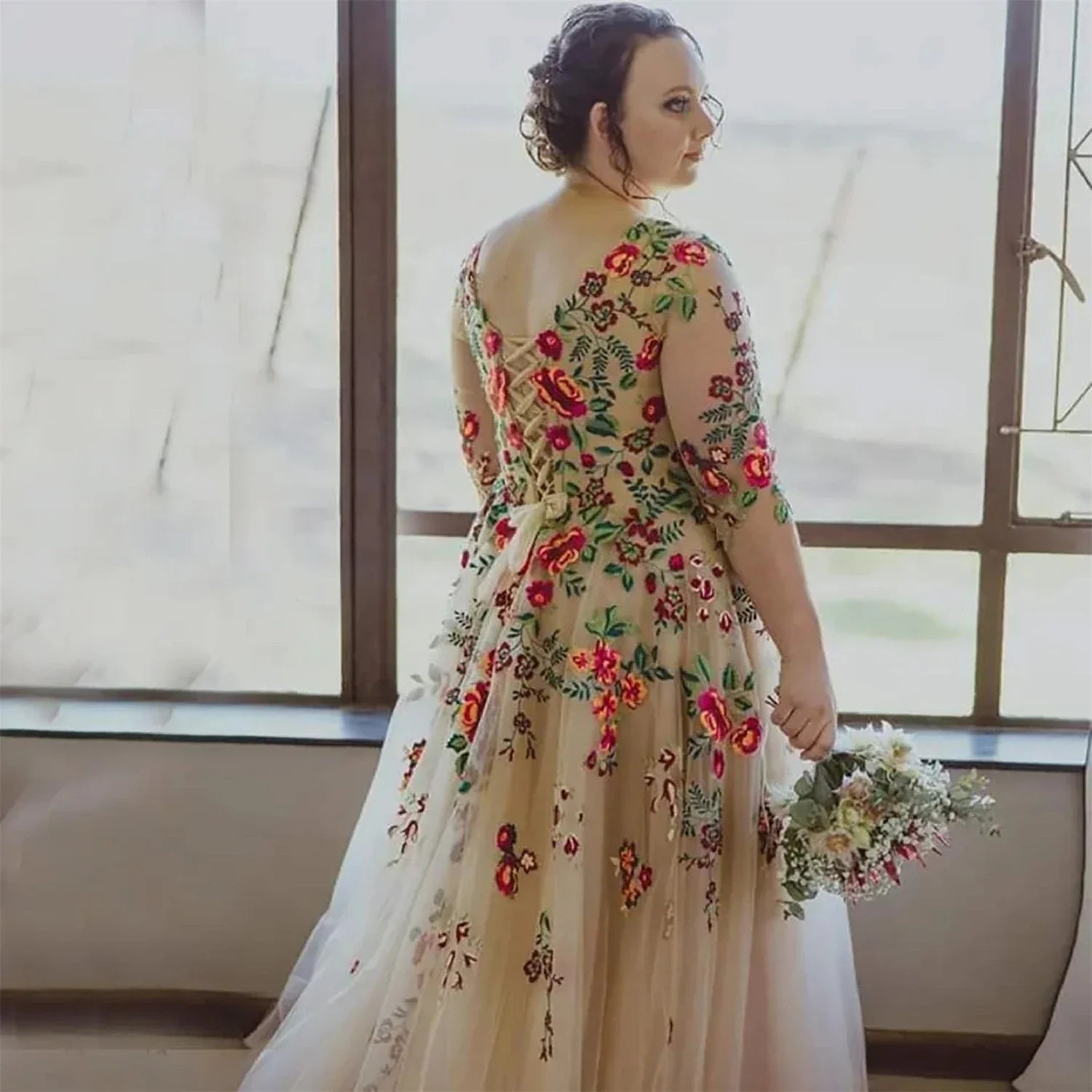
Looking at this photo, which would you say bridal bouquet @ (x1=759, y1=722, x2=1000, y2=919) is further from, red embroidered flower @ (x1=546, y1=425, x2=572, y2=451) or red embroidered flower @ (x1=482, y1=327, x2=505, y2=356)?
red embroidered flower @ (x1=482, y1=327, x2=505, y2=356)

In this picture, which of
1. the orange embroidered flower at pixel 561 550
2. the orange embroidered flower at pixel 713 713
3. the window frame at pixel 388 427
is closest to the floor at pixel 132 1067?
the window frame at pixel 388 427

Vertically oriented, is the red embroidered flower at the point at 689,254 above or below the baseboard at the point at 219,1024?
above

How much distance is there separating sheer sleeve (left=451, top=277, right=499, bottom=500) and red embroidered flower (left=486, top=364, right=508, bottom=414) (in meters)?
0.12

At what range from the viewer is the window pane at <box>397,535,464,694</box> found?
2.00 meters

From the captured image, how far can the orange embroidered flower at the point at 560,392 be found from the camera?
130 centimetres

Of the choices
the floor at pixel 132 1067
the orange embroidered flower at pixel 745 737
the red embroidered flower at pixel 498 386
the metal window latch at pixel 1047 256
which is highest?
the metal window latch at pixel 1047 256

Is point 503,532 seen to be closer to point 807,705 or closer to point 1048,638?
point 807,705

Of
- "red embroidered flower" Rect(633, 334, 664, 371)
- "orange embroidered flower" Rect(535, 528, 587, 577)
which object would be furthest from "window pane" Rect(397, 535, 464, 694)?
"red embroidered flower" Rect(633, 334, 664, 371)

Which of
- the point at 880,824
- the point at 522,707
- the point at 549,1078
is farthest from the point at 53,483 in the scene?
the point at 880,824

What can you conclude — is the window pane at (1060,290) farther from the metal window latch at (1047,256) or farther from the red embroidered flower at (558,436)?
the red embroidered flower at (558,436)

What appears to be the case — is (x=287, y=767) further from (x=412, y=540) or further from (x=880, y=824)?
(x=880, y=824)

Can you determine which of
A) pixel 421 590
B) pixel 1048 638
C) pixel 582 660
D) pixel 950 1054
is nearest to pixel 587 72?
pixel 582 660

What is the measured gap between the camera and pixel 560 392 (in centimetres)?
131

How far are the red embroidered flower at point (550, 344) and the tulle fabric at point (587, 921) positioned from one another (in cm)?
21
